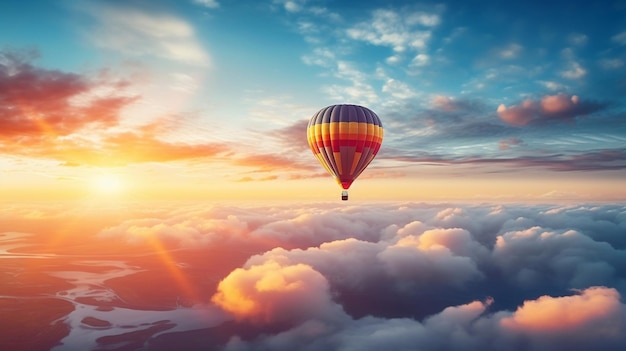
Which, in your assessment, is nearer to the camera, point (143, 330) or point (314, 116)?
point (314, 116)

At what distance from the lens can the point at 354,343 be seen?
189 m

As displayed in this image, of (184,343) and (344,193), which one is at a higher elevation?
(344,193)

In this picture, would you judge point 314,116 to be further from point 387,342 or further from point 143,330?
point 143,330

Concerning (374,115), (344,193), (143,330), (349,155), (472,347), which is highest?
(374,115)

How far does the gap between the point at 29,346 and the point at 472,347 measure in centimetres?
23207

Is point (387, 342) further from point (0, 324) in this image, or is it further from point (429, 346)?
point (0, 324)

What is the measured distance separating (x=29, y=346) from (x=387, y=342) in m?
183

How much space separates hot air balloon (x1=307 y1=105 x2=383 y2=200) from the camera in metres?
55.1

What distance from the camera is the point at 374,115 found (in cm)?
5800

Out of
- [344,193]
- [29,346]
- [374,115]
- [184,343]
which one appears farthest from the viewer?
[184,343]

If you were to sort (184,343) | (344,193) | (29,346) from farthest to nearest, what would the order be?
1. (184,343)
2. (29,346)
3. (344,193)

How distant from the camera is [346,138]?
55.0m

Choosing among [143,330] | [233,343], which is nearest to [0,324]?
[143,330]

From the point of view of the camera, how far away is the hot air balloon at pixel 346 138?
55094 millimetres
